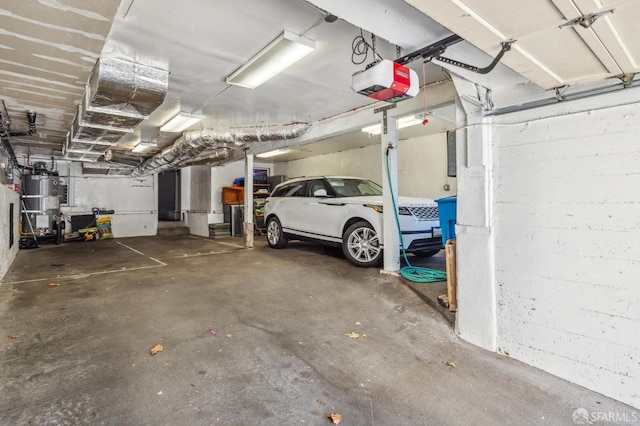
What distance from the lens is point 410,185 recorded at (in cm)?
793

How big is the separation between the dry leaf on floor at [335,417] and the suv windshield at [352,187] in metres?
4.21

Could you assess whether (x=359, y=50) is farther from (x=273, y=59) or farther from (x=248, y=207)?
(x=248, y=207)

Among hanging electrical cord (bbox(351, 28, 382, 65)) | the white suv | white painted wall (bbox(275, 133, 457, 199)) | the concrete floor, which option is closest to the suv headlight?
the white suv

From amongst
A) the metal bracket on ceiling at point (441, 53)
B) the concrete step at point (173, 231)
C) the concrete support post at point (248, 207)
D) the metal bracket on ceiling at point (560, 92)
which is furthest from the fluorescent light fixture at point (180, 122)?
the concrete step at point (173, 231)

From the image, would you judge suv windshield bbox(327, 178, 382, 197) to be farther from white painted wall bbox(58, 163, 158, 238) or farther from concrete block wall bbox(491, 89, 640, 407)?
white painted wall bbox(58, 163, 158, 238)

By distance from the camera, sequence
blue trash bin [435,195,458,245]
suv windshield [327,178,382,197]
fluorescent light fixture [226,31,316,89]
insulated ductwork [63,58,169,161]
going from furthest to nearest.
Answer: suv windshield [327,178,382,197] → blue trash bin [435,195,458,245] → insulated ductwork [63,58,169,161] → fluorescent light fixture [226,31,316,89]

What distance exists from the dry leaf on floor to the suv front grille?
351 centimetres

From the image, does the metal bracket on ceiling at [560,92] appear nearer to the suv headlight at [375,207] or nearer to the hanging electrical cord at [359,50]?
the hanging electrical cord at [359,50]

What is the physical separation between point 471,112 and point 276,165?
9.93 m

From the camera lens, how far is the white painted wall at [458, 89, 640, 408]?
6.12ft

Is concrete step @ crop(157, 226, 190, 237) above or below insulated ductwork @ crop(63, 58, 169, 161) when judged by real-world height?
below

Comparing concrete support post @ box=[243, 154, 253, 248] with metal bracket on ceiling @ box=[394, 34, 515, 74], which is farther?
concrete support post @ box=[243, 154, 253, 248]

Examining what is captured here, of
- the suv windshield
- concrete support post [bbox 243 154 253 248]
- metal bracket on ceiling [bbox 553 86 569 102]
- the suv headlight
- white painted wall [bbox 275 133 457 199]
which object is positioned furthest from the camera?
concrete support post [bbox 243 154 253 248]

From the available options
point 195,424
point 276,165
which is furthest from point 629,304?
point 276,165
